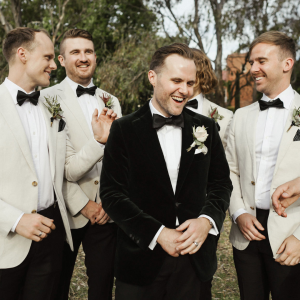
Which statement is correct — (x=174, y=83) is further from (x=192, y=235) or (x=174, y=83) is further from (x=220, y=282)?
(x=220, y=282)

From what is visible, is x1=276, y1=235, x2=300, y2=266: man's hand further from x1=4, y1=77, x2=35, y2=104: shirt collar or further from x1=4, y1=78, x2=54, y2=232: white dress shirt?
x1=4, y1=77, x2=35, y2=104: shirt collar

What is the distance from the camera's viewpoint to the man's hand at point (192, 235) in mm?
1992

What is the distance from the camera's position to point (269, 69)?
2.73 metres

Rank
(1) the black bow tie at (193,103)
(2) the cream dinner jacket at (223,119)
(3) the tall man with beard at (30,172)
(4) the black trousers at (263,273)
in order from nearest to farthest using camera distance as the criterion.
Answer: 1. (3) the tall man with beard at (30,172)
2. (4) the black trousers at (263,273)
3. (1) the black bow tie at (193,103)
4. (2) the cream dinner jacket at (223,119)

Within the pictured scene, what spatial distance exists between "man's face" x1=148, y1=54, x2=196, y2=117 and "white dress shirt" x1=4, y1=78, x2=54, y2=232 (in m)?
1.09

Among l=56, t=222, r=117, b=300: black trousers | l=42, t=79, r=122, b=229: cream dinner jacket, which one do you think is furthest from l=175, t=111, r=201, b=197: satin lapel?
l=56, t=222, r=117, b=300: black trousers

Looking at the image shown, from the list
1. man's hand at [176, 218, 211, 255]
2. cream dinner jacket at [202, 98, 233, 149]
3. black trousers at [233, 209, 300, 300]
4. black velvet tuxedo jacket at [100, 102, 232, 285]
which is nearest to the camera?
man's hand at [176, 218, 211, 255]

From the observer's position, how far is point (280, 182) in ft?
8.34

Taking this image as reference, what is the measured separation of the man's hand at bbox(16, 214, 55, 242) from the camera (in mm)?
2309

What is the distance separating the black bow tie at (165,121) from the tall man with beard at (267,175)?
0.80m

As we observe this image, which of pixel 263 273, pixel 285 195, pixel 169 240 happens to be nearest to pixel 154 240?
pixel 169 240

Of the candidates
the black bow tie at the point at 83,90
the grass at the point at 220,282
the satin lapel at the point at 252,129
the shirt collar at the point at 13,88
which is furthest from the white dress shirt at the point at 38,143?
the grass at the point at 220,282

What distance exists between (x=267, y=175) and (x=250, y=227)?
0.46 meters

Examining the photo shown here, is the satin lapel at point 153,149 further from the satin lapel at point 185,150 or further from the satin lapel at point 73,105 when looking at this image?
the satin lapel at point 73,105
